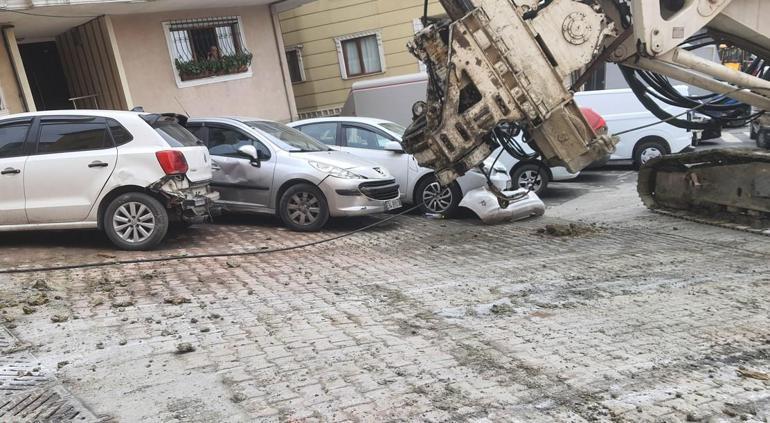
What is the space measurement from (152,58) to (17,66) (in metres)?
2.86

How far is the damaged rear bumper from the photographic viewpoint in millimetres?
6934

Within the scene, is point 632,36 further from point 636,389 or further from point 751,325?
point 636,389

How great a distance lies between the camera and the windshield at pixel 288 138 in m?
8.90

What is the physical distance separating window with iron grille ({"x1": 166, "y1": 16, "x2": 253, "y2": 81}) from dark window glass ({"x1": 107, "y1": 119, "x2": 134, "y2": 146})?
7230 millimetres

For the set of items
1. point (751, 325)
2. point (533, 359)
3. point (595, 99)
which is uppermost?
point (595, 99)

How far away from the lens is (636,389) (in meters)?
3.37

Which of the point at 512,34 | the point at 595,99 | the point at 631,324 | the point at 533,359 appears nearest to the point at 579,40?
the point at 512,34

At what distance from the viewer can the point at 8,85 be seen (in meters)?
11.4

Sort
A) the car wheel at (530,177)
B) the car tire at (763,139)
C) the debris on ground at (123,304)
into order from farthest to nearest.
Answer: the car tire at (763,139)
the car wheel at (530,177)
the debris on ground at (123,304)

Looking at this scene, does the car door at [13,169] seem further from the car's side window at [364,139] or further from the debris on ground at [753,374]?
the debris on ground at [753,374]

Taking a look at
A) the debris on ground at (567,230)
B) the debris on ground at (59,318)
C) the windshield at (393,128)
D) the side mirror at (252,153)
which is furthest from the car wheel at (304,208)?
the debris on ground at (59,318)

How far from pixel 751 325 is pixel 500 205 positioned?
14.1 feet

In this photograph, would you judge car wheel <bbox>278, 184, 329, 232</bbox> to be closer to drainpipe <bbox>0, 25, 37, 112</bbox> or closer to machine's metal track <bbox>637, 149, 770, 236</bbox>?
machine's metal track <bbox>637, 149, 770, 236</bbox>

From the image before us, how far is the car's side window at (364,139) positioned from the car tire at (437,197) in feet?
3.34
